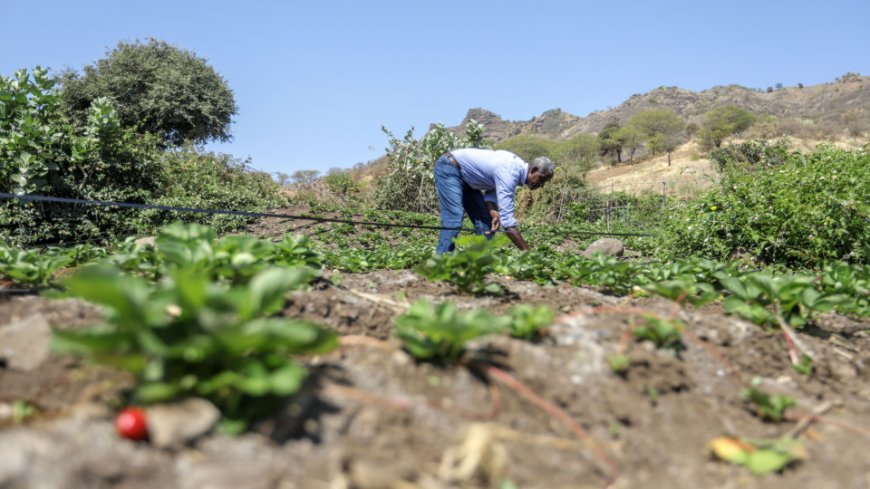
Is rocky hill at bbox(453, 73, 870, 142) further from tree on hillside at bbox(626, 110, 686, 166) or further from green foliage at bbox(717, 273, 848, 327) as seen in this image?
green foliage at bbox(717, 273, 848, 327)

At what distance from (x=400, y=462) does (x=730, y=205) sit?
717cm

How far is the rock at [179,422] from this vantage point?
3.84ft

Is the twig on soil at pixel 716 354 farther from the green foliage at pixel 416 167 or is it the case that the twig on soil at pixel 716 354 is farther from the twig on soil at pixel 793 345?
the green foliage at pixel 416 167

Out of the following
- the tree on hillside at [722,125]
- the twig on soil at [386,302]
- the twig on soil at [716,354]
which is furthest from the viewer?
the tree on hillside at [722,125]

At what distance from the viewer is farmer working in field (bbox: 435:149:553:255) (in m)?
5.27

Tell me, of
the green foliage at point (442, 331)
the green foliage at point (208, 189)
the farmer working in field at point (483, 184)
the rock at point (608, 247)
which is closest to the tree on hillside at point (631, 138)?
the green foliage at point (208, 189)

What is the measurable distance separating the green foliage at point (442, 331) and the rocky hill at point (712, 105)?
203ft

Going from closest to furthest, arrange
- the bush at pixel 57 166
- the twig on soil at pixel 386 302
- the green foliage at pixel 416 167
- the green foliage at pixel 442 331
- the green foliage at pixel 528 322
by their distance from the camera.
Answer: the green foliage at pixel 442 331 → the green foliage at pixel 528 322 → the twig on soil at pixel 386 302 → the bush at pixel 57 166 → the green foliage at pixel 416 167

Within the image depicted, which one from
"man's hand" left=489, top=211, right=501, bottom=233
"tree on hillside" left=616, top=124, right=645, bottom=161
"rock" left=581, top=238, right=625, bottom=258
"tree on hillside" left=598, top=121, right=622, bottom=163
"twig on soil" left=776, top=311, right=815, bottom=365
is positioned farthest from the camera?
"tree on hillside" left=598, top=121, right=622, bottom=163

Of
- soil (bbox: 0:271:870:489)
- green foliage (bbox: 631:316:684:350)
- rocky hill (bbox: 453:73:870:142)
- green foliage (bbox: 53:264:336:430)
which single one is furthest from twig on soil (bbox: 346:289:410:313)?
rocky hill (bbox: 453:73:870:142)

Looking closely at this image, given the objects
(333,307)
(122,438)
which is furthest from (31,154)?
(122,438)

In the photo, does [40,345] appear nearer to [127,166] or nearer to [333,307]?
[333,307]

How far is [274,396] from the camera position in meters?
1.31

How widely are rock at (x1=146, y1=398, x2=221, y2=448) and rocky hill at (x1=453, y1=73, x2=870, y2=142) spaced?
62.5 metres
